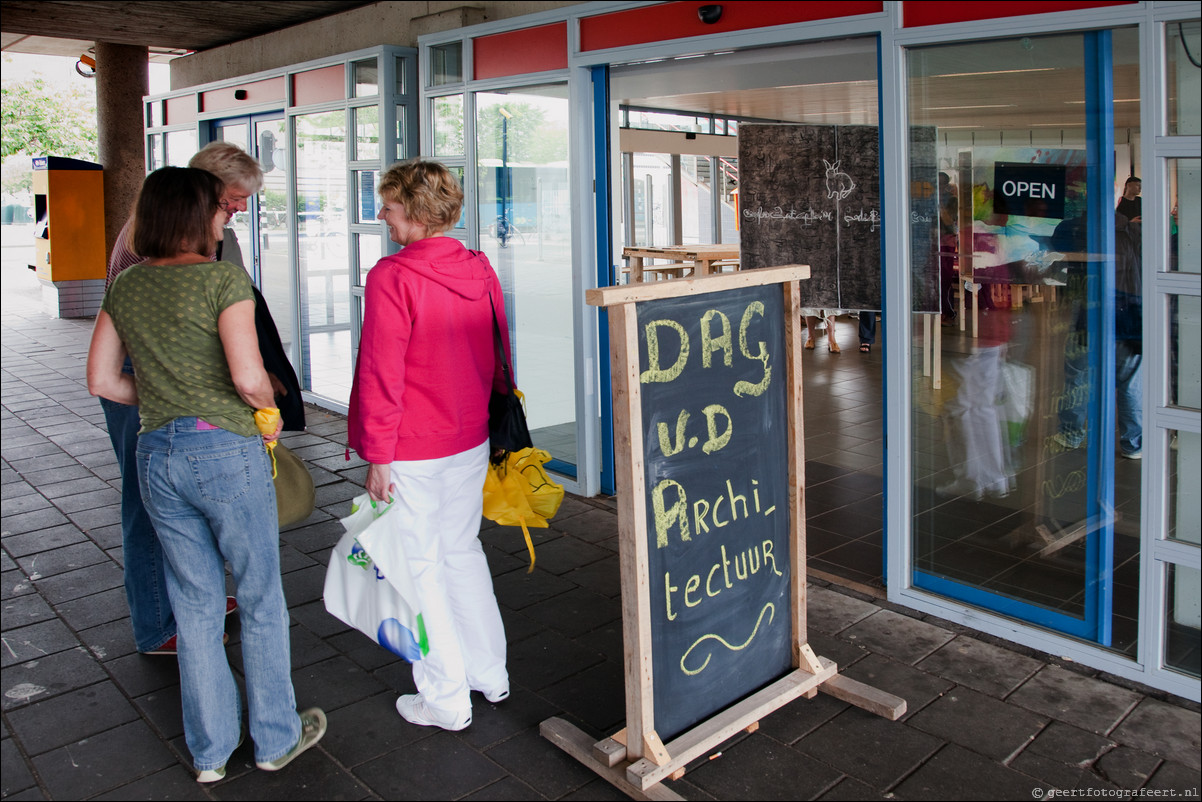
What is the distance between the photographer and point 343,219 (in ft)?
24.6

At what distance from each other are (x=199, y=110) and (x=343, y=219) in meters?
2.69

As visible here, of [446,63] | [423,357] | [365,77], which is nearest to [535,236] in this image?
[446,63]

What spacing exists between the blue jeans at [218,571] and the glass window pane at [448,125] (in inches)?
146

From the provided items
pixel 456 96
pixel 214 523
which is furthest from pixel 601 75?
pixel 214 523

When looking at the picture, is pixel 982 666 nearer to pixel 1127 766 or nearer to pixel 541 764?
pixel 1127 766

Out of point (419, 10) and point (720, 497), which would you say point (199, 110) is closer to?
point (419, 10)

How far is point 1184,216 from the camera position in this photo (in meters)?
3.14

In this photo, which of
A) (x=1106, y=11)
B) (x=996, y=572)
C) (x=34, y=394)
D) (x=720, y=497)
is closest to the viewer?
(x=720, y=497)

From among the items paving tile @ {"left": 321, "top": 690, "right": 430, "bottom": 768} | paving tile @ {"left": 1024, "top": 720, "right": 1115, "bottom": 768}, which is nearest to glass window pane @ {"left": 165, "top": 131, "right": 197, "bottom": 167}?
paving tile @ {"left": 321, "top": 690, "right": 430, "bottom": 768}

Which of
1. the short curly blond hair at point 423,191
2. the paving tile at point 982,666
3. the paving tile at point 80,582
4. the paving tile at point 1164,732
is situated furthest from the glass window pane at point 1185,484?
the paving tile at point 80,582

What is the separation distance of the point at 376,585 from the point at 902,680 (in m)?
1.79

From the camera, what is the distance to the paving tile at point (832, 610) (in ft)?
12.9

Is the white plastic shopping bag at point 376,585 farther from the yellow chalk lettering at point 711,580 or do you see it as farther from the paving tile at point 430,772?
the yellow chalk lettering at point 711,580

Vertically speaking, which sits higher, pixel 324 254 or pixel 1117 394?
pixel 324 254
